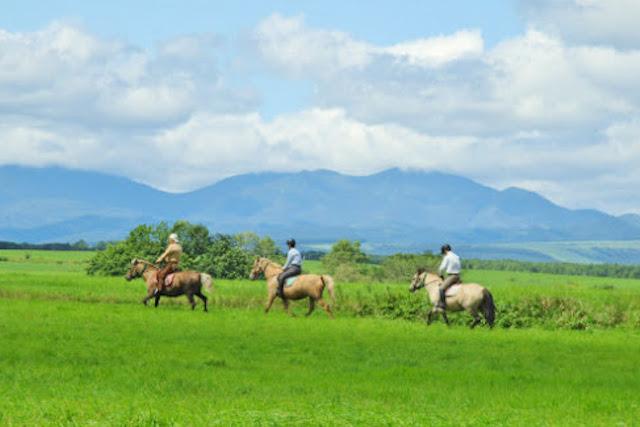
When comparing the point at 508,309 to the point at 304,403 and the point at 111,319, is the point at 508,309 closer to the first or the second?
the point at 111,319

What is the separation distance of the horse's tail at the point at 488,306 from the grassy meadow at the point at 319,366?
32.8 inches

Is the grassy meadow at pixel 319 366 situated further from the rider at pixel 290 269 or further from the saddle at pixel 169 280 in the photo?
the rider at pixel 290 269

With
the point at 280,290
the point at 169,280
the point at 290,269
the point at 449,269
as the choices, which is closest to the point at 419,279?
A: the point at 449,269

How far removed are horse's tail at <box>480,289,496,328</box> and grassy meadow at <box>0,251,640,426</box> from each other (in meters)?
0.83

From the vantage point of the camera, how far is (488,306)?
99.3 feet

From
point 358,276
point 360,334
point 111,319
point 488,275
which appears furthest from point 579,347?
point 488,275

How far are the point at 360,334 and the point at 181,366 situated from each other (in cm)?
881

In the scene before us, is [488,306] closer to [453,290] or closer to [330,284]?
[453,290]

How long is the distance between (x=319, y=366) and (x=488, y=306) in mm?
12080

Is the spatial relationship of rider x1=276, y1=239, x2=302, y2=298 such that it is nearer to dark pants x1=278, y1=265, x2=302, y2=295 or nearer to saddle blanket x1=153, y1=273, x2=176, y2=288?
dark pants x1=278, y1=265, x2=302, y2=295

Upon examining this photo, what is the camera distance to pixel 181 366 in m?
19.2

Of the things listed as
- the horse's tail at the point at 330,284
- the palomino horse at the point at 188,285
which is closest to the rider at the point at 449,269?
the horse's tail at the point at 330,284

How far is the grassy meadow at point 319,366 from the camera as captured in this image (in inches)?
504

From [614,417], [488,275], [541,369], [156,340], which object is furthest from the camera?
[488,275]
